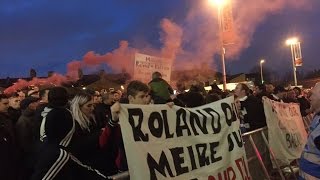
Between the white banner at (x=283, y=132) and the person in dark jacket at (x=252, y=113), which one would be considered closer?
the white banner at (x=283, y=132)

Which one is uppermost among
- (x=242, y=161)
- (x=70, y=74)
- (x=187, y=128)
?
(x=70, y=74)

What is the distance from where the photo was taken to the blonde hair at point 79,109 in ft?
18.7

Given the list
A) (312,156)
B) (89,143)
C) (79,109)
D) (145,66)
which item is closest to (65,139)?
(89,143)

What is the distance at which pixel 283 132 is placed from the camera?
10797mm

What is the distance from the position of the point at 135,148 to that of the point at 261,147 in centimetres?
483

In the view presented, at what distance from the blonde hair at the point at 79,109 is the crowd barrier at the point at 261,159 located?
12.0ft

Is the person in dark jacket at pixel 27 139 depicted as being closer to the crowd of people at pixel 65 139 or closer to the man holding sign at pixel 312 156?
the crowd of people at pixel 65 139

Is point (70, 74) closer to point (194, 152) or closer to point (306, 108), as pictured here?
point (306, 108)

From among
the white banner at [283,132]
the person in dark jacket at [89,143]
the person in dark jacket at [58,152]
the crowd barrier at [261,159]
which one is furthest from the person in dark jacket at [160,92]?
the person in dark jacket at [58,152]

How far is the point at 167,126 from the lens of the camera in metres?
6.22

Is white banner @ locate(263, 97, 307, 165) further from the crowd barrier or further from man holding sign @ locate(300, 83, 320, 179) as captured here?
man holding sign @ locate(300, 83, 320, 179)

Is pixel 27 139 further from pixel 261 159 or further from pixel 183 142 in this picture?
pixel 261 159

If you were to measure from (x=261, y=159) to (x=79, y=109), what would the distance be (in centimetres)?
449

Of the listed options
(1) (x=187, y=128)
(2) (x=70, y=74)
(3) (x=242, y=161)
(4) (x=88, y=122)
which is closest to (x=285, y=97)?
(3) (x=242, y=161)
